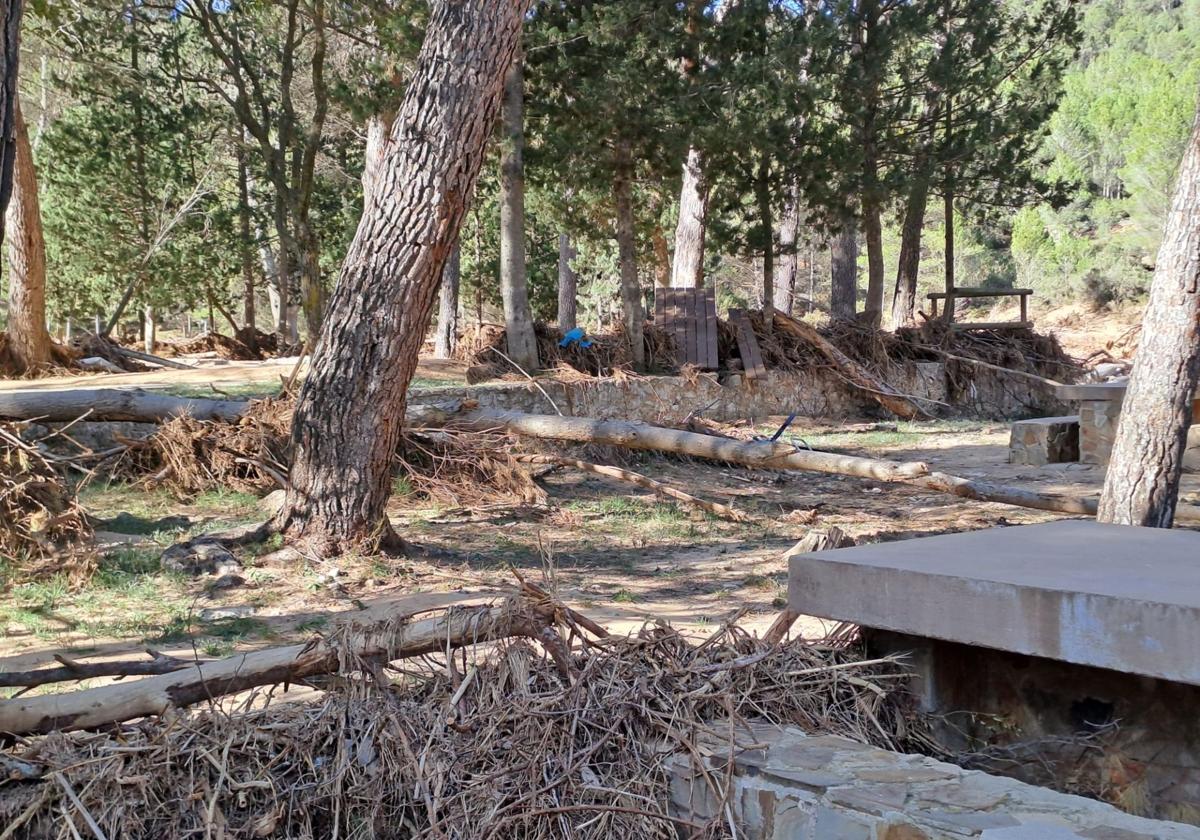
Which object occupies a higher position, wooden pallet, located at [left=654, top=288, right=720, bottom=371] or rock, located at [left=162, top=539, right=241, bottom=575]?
wooden pallet, located at [left=654, top=288, right=720, bottom=371]

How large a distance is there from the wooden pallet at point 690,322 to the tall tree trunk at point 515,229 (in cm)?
275

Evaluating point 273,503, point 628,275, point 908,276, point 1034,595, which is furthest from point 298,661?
point 908,276

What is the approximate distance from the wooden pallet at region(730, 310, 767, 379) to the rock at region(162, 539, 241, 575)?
11245 millimetres

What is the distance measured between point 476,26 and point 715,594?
393 cm

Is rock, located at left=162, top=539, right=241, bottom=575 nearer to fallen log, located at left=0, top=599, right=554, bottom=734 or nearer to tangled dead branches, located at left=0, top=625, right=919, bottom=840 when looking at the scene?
fallen log, located at left=0, top=599, right=554, bottom=734

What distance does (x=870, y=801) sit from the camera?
8.81ft

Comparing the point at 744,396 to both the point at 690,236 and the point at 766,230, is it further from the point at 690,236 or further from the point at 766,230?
the point at 690,236

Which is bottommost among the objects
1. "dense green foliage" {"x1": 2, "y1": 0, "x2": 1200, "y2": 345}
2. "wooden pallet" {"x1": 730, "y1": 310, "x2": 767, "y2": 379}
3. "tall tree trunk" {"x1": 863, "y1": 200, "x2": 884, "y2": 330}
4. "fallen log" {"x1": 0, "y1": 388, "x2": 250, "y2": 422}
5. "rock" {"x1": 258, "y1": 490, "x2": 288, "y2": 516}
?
"rock" {"x1": 258, "y1": 490, "x2": 288, "y2": 516}

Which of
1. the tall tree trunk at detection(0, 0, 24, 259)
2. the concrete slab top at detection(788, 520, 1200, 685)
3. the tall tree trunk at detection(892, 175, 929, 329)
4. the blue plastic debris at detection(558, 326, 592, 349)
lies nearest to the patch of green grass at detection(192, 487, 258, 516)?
the tall tree trunk at detection(0, 0, 24, 259)

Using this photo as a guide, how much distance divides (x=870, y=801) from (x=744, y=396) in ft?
47.8

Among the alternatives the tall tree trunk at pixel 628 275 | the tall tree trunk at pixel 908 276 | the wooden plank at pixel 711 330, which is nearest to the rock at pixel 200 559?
the tall tree trunk at pixel 628 275

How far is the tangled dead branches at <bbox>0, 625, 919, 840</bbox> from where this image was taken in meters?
3.05

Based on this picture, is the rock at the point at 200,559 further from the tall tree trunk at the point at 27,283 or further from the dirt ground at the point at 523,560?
the tall tree trunk at the point at 27,283

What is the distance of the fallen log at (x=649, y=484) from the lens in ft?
31.4
